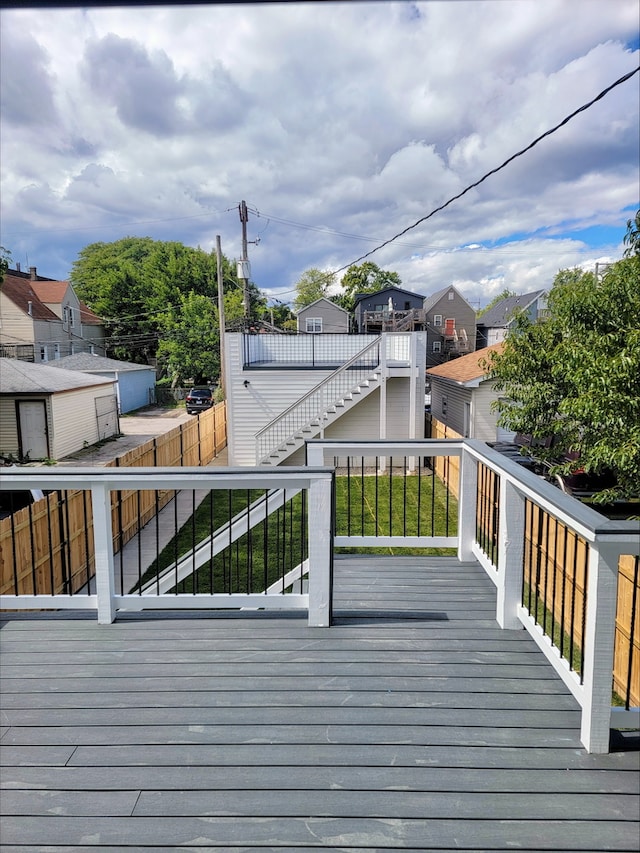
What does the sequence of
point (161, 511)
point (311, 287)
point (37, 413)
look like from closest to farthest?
point (161, 511) → point (37, 413) → point (311, 287)

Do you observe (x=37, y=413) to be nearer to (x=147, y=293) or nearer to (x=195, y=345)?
(x=195, y=345)

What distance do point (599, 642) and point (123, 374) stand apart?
93.1 ft

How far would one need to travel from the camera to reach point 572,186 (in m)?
14.2

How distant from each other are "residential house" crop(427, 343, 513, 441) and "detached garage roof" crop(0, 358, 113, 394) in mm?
12675

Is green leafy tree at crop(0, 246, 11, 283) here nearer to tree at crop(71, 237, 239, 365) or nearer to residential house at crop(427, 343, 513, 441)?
residential house at crop(427, 343, 513, 441)

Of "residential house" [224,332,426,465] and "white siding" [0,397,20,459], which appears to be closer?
"residential house" [224,332,426,465]

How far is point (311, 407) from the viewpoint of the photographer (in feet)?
42.6

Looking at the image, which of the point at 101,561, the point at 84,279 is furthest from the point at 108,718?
the point at 84,279

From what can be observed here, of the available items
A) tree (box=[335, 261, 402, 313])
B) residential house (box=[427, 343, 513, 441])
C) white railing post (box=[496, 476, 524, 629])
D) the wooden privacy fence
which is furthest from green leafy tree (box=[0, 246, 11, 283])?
tree (box=[335, 261, 402, 313])

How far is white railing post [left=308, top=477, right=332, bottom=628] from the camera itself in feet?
9.61

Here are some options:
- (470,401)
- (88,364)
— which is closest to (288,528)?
(470,401)

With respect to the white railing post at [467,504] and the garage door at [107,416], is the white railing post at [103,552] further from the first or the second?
the garage door at [107,416]

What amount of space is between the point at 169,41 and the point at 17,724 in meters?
3.42

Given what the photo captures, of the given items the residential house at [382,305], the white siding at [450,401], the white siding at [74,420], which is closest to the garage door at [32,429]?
the white siding at [74,420]
